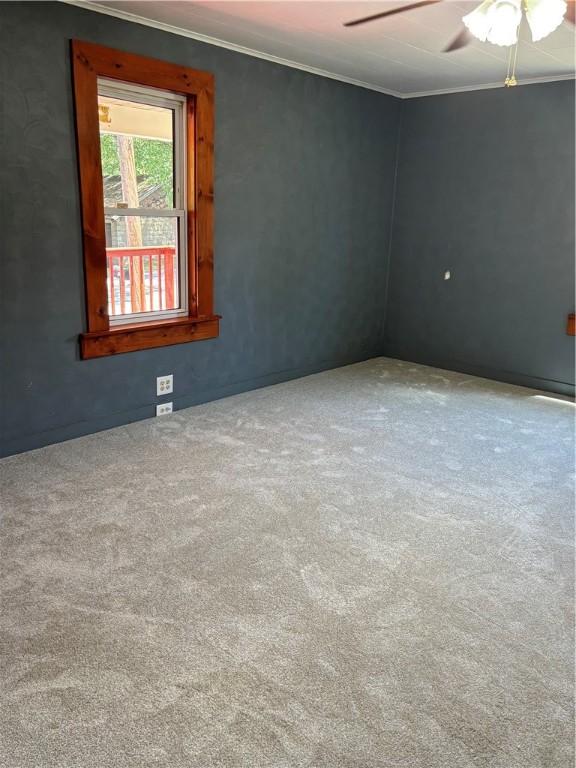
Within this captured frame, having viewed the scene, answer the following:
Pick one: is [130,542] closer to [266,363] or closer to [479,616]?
[479,616]

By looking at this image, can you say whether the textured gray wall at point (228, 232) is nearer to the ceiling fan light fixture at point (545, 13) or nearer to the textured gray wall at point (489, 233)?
the textured gray wall at point (489, 233)

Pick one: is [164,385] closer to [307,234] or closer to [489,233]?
[307,234]

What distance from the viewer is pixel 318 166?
5023 mm

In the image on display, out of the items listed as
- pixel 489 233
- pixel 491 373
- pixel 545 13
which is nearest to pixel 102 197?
pixel 545 13

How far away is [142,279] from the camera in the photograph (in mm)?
4562

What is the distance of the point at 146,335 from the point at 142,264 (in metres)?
0.81

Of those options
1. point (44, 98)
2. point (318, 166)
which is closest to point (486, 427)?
point (318, 166)

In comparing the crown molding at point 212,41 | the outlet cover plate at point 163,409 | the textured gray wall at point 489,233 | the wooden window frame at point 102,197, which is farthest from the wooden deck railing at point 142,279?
the textured gray wall at point 489,233

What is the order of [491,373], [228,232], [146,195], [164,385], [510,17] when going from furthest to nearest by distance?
[491,373] → [228,232] → [164,385] → [146,195] → [510,17]

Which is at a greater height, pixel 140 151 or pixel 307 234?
pixel 140 151

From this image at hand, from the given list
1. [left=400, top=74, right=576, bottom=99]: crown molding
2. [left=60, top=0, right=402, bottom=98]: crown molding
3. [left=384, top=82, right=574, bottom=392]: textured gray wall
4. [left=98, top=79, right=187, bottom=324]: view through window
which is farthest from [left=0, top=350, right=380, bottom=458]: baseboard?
[left=400, top=74, right=576, bottom=99]: crown molding

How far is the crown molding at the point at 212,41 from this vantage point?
3.36m

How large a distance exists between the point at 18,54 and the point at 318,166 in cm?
251

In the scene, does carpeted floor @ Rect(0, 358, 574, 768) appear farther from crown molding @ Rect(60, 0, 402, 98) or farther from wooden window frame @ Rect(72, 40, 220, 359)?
crown molding @ Rect(60, 0, 402, 98)
